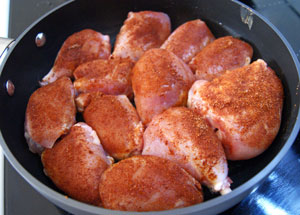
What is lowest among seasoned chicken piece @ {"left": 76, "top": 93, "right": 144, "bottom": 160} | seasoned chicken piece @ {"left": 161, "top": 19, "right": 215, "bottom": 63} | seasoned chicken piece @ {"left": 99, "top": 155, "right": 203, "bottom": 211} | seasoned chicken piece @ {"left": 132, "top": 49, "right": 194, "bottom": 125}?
seasoned chicken piece @ {"left": 99, "top": 155, "right": 203, "bottom": 211}

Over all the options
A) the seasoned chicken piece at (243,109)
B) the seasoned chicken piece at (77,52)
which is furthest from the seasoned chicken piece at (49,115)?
the seasoned chicken piece at (243,109)

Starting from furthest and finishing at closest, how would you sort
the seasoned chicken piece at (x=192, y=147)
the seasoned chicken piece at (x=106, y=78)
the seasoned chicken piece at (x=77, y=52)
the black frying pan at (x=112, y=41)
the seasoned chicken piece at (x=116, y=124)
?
the seasoned chicken piece at (x=77, y=52), the seasoned chicken piece at (x=106, y=78), the seasoned chicken piece at (x=116, y=124), the seasoned chicken piece at (x=192, y=147), the black frying pan at (x=112, y=41)

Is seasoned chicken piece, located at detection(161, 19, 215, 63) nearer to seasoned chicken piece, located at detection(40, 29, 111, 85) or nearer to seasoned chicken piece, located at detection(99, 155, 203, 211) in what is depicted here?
seasoned chicken piece, located at detection(40, 29, 111, 85)

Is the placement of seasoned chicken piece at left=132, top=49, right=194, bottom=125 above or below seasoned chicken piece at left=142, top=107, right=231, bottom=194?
above

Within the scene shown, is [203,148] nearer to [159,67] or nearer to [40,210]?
[159,67]

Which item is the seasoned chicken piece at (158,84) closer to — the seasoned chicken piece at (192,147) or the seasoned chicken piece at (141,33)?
the seasoned chicken piece at (192,147)

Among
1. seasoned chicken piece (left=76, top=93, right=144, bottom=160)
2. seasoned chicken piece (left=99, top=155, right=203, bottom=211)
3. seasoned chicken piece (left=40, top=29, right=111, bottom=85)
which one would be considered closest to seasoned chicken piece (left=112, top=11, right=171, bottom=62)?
seasoned chicken piece (left=40, top=29, right=111, bottom=85)

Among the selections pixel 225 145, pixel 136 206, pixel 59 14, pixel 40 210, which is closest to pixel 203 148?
pixel 225 145
